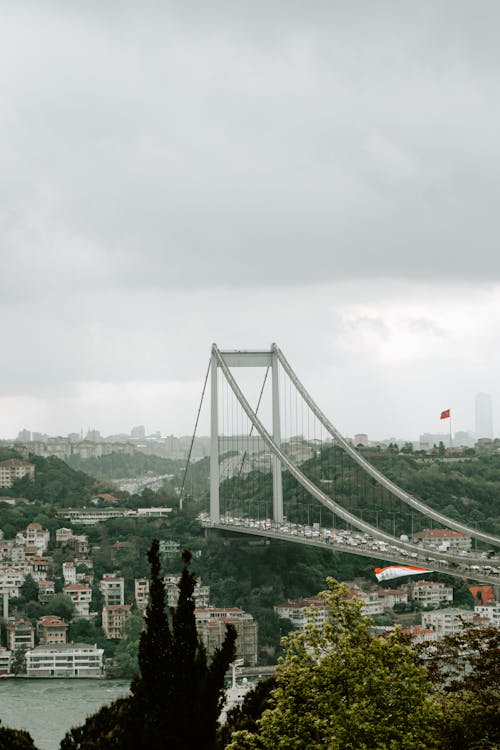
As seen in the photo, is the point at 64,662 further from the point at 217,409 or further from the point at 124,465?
the point at 124,465

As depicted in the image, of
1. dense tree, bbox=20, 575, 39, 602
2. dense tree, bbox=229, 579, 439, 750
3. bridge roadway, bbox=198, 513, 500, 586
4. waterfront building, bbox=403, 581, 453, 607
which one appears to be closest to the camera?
dense tree, bbox=229, 579, 439, 750

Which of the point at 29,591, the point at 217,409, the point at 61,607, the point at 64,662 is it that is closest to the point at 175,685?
the point at 64,662

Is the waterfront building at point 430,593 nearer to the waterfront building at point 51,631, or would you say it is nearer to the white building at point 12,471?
the waterfront building at point 51,631

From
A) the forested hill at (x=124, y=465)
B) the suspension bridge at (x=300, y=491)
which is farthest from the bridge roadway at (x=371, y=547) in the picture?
the forested hill at (x=124, y=465)

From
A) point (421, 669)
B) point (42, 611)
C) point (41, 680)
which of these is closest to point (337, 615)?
point (421, 669)

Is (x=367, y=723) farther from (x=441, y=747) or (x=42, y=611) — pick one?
(x=42, y=611)

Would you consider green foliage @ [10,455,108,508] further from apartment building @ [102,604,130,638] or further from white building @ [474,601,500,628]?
white building @ [474,601,500,628]

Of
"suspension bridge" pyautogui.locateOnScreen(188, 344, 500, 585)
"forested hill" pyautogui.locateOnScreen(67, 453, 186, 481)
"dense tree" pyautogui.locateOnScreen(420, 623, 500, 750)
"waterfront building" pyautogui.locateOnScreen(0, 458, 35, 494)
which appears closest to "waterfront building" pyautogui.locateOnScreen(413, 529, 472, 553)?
"suspension bridge" pyautogui.locateOnScreen(188, 344, 500, 585)

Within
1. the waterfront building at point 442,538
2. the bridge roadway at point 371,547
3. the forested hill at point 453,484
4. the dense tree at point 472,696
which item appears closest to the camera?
the dense tree at point 472,696
